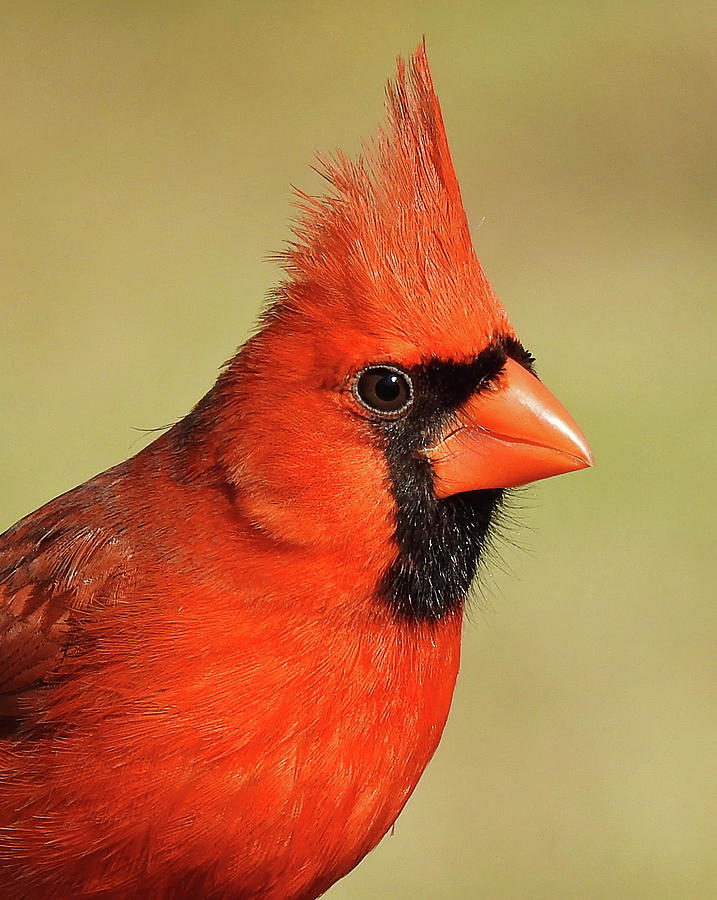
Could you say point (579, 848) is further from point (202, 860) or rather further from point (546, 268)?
point (546, 268)

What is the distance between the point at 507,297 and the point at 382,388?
4382 millimetres

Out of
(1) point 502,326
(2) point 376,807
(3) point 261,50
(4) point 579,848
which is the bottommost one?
(4) point 579,848

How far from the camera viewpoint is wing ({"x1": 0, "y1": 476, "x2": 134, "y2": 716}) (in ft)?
6.28

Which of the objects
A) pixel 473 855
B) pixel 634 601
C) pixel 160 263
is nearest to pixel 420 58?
pixel 473 855

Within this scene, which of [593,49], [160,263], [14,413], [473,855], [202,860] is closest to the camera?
[202,860]

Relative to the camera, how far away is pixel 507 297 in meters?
6.08

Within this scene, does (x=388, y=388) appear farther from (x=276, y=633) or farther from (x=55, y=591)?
(x=55, y=591)

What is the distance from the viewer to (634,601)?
187 inches

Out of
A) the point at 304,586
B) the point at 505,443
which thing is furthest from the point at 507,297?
the point at 304,586

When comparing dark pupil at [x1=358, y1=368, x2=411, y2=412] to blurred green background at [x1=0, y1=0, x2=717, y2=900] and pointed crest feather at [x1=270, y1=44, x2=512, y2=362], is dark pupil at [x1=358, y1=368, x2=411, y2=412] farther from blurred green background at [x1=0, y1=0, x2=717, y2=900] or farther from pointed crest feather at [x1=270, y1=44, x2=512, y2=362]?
blurred green background at [x1=0, y1=0, x2=717, y2=900]

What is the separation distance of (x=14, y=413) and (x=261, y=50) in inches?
128

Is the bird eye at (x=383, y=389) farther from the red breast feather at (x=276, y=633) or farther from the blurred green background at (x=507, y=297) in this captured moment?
the blurred green background at (x=507, y=297)

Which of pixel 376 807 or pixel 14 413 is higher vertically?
pixel 14 413

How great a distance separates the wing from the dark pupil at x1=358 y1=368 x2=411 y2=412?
41 cm
